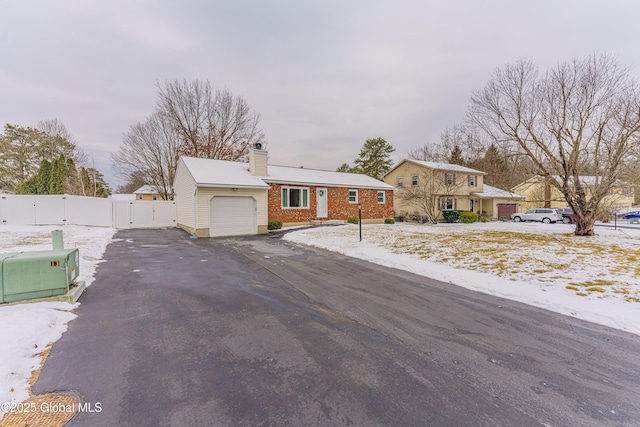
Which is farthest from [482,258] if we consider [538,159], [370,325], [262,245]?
[538,159]

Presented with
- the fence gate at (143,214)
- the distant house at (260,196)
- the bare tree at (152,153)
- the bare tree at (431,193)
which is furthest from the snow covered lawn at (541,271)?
the bare tree at (152,153)

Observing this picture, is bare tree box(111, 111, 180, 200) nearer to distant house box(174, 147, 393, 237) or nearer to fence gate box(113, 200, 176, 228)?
fence gate box(113, 200, 176, 228)

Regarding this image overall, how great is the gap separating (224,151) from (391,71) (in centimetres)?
1791

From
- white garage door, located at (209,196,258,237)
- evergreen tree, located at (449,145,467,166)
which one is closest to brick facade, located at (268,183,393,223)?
white garage door, located at (209,196,258,237)

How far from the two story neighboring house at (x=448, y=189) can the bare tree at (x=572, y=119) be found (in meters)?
8.33

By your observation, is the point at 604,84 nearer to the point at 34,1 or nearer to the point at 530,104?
the point at 530,104

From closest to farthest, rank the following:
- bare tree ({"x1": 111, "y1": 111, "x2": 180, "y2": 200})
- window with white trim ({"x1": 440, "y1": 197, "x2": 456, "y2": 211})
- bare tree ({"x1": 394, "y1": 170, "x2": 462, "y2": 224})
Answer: bare tree ({"x1": 394, "y1": 170, "x2": 462, "y2": 224}), bare tree ({"x1": 111, "y1": 111, "x2": 180, "y2": 200}), window with white trim ({"x1": 440, "y1": 197, "x2": 456, "y2": 211})

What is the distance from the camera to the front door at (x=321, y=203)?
1912cm

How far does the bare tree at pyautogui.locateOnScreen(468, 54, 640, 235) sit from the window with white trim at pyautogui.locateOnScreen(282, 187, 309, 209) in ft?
38.4

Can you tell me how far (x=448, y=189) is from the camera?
923 inches

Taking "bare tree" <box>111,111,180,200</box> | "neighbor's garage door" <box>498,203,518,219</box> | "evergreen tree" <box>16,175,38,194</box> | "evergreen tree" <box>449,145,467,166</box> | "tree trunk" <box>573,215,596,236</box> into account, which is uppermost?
"evergreen tree" <box>449,145,467,166</box>

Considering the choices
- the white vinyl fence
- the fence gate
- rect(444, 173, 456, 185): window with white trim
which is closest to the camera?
the white vinyl fence

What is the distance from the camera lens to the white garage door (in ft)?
45.9

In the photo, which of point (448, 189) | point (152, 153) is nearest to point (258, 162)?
point (152, 153)
